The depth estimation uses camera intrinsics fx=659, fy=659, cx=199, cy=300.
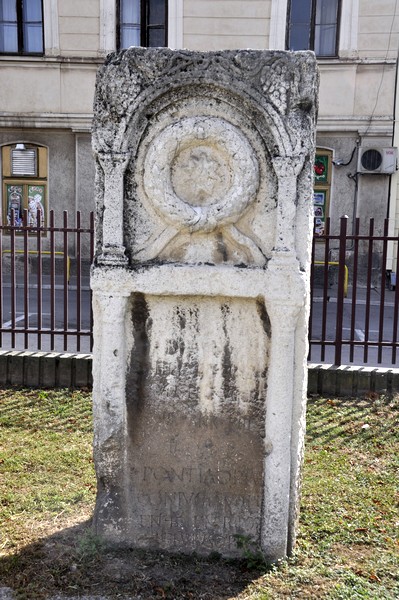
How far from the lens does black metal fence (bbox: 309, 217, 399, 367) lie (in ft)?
21.9

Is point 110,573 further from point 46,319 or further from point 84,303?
point 84,303

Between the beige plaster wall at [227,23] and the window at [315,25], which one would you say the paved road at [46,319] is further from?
the window at [315,25]

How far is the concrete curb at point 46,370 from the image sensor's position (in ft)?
21.7

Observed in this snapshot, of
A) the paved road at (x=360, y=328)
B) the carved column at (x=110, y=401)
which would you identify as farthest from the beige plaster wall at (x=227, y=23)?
the carved column at (x=110, y=401)

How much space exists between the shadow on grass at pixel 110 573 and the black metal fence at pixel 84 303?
3.49m

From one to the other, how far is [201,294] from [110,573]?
1.50 meters

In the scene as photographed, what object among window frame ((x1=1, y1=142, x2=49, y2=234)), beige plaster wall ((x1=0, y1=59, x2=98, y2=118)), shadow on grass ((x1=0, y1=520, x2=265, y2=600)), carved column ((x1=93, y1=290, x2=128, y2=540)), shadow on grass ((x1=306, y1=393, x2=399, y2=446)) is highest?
beige plaster wall ((x1=0, y1=59, x2=98, y2=118))

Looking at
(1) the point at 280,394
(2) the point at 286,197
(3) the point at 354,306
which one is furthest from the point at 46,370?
(2) the point at 286,197

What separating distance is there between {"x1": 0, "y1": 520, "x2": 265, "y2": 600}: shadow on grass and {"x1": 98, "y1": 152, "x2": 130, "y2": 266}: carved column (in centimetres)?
153

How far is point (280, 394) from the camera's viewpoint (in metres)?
3.41

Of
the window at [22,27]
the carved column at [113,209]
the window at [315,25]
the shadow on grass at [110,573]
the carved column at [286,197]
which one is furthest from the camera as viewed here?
the window at [22,27]

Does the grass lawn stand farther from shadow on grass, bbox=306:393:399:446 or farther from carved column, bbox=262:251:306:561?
carved column, bbox=262:251:306:561

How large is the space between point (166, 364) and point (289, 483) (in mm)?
905

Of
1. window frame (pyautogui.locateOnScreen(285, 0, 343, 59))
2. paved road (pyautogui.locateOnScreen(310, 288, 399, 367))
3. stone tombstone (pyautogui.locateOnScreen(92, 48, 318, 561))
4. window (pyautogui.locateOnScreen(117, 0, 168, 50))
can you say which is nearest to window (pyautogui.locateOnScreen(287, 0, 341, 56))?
window frame (pyautogui.locateOnScreen(285, 0, 343, 59))
